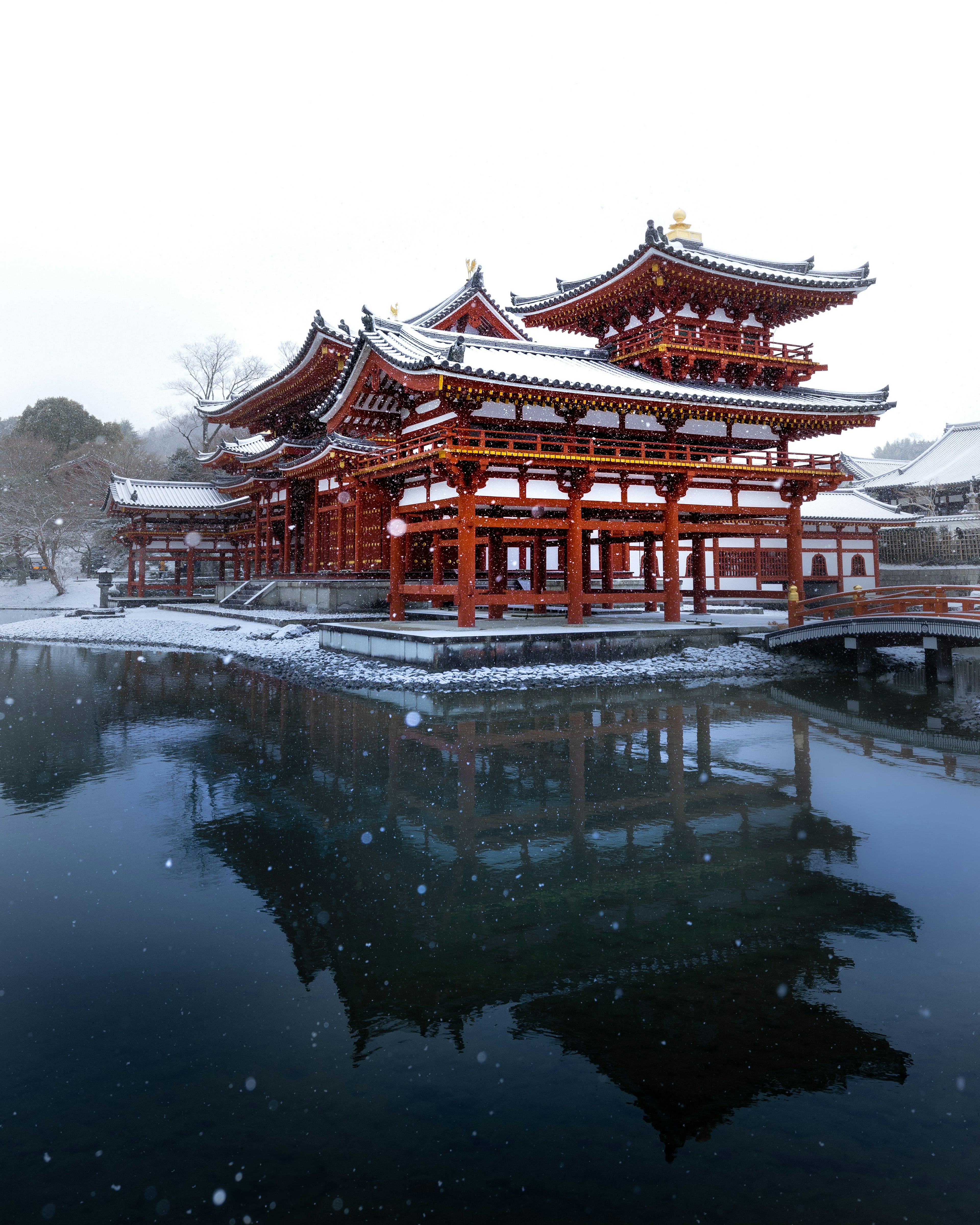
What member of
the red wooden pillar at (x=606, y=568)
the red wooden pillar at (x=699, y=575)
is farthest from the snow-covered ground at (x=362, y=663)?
the red wooden pillar at (x=606, y=568)

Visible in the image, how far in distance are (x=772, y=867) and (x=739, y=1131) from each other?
10.3 feet

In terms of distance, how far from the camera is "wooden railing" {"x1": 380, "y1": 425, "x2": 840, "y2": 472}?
56.5 feet

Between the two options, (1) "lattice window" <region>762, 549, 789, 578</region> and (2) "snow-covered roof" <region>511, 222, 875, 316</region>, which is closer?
(2) "snow-covered roof" <region>511, 222, 875, 316</region>

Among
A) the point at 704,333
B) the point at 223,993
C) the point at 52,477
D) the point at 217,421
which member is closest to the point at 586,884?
the point at 223,993

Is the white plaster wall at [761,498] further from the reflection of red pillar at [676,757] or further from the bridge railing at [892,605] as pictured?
the reflection of red pillar at [676,757]

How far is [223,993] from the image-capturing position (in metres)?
4.15

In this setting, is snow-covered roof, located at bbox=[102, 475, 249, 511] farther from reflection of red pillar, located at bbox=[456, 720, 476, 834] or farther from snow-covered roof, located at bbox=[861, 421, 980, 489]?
snow-covered roof, located at bbox=[861, 421, 980, 489]

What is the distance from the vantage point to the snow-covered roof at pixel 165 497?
36.3m

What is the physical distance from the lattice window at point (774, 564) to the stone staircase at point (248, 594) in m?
21.3

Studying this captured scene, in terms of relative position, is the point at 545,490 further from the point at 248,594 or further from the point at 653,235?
the point at 248,594

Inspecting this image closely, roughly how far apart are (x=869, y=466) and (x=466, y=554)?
4252 cm

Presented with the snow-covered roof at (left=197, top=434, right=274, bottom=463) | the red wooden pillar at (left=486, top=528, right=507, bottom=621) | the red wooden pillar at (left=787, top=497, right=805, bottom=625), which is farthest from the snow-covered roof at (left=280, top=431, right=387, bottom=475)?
the red wooden pillar at (left=787, top=497, right=805, bottom=625)

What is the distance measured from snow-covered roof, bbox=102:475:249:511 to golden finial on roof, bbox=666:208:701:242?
22448 millimetres

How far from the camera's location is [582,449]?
Result: 1923 centimetres
